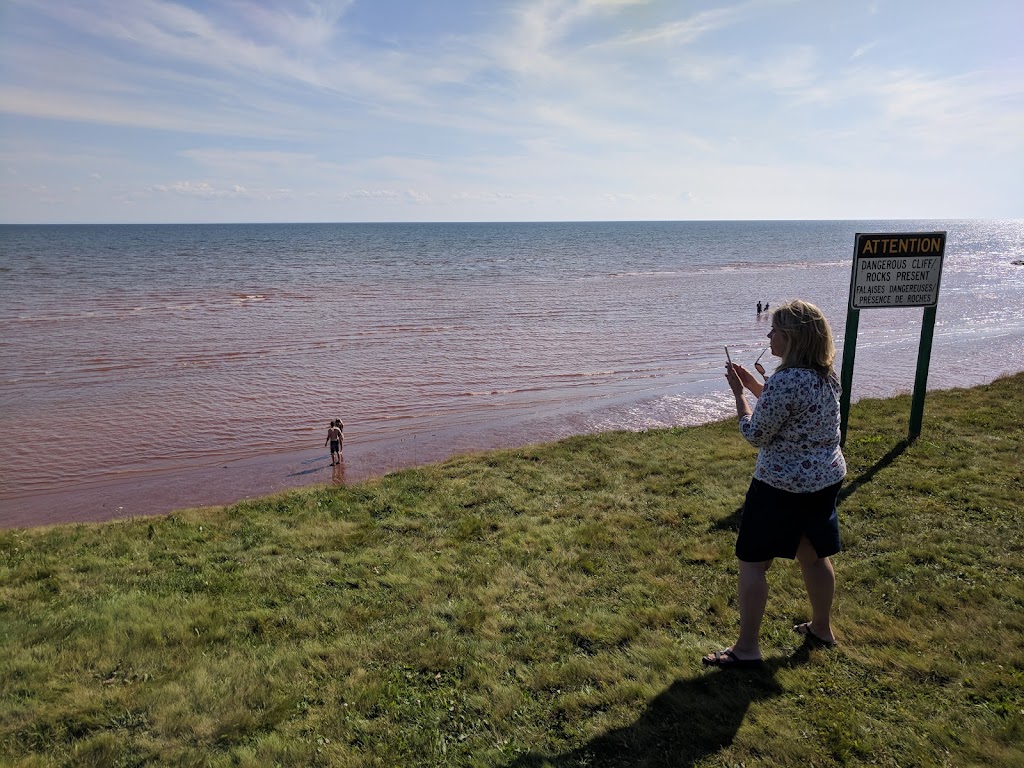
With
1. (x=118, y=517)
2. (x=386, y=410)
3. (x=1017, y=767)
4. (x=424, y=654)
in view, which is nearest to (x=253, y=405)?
(x=386, y=410)

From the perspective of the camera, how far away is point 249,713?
12.0 feet

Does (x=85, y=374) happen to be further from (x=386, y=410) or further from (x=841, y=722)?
(x=841, y=722)

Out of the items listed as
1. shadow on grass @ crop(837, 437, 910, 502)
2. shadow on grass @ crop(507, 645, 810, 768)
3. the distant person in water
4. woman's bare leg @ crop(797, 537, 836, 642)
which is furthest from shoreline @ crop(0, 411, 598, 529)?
woman's bare leg @ crop(797, 537, 836, 642)

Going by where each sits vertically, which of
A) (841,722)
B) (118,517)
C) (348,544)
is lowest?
(118,517)

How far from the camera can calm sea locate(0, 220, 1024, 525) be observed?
39.6 feet

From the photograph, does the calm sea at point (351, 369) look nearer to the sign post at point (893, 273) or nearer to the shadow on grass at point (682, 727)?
the sign post at point (893, 273)

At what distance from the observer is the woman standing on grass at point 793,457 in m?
3.38

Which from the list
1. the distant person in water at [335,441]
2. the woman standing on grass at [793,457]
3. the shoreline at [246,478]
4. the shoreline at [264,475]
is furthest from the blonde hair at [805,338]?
the distant person in water at [335,441]

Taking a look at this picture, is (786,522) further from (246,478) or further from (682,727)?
(246,478)

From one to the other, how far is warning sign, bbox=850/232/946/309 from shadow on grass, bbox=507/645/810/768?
5631 millimetres

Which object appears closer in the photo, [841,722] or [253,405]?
[841,722]

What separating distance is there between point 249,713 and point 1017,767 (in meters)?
3.95

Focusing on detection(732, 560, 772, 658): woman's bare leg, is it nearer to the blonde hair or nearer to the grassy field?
the grassy field

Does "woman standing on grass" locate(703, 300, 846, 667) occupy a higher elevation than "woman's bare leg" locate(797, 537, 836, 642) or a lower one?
higher
